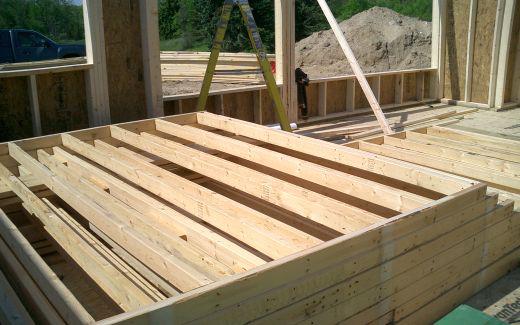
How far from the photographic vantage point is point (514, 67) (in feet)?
33.2

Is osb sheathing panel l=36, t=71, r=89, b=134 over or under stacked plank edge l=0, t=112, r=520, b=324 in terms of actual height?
over

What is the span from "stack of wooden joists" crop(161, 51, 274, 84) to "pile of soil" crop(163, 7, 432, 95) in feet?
10.5

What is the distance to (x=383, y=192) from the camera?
3439mm

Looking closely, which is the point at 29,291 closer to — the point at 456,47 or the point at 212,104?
the point at 212,104

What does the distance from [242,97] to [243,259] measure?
18.1 ft

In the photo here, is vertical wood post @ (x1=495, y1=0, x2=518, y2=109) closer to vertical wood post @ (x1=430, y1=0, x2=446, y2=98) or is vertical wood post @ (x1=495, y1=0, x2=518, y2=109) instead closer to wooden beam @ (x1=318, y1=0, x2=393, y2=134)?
vertical wood post @ (x1=430, y1=0, x2=446, y2=98)

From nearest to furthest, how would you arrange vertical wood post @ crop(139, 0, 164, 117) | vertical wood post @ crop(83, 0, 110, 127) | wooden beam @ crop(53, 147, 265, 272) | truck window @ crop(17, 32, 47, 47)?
wooden beam @ crop(53, 147, 265, 272)
vertical wood post @ crop(83, 0, 110, 127)
vertical wood post @ crop(139, 0, 164, 117)
truck window @ crop(17, 32, 47, 47)

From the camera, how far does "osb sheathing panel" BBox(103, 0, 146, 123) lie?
5922mm

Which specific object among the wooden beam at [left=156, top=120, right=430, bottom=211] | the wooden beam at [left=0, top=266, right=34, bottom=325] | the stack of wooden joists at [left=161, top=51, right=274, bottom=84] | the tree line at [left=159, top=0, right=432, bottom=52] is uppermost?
the tree line at [left=159, top=0, right=432, bottom=52]

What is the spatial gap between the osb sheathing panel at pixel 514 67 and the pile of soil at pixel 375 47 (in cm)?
536

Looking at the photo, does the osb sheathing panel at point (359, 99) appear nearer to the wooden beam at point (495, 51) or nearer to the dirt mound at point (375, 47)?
the wooden beam at point (495, 51)

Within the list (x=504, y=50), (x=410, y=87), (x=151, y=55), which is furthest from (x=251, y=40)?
(x=504, y=50)

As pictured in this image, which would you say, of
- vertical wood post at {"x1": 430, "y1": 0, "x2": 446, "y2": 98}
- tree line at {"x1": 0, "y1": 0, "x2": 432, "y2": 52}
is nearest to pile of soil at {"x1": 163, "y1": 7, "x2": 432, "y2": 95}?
vertical wood post at {"x1": 430, "y1": 0, "x2": 446, "y2": 98}

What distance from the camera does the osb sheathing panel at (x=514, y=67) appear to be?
9.73 meters
